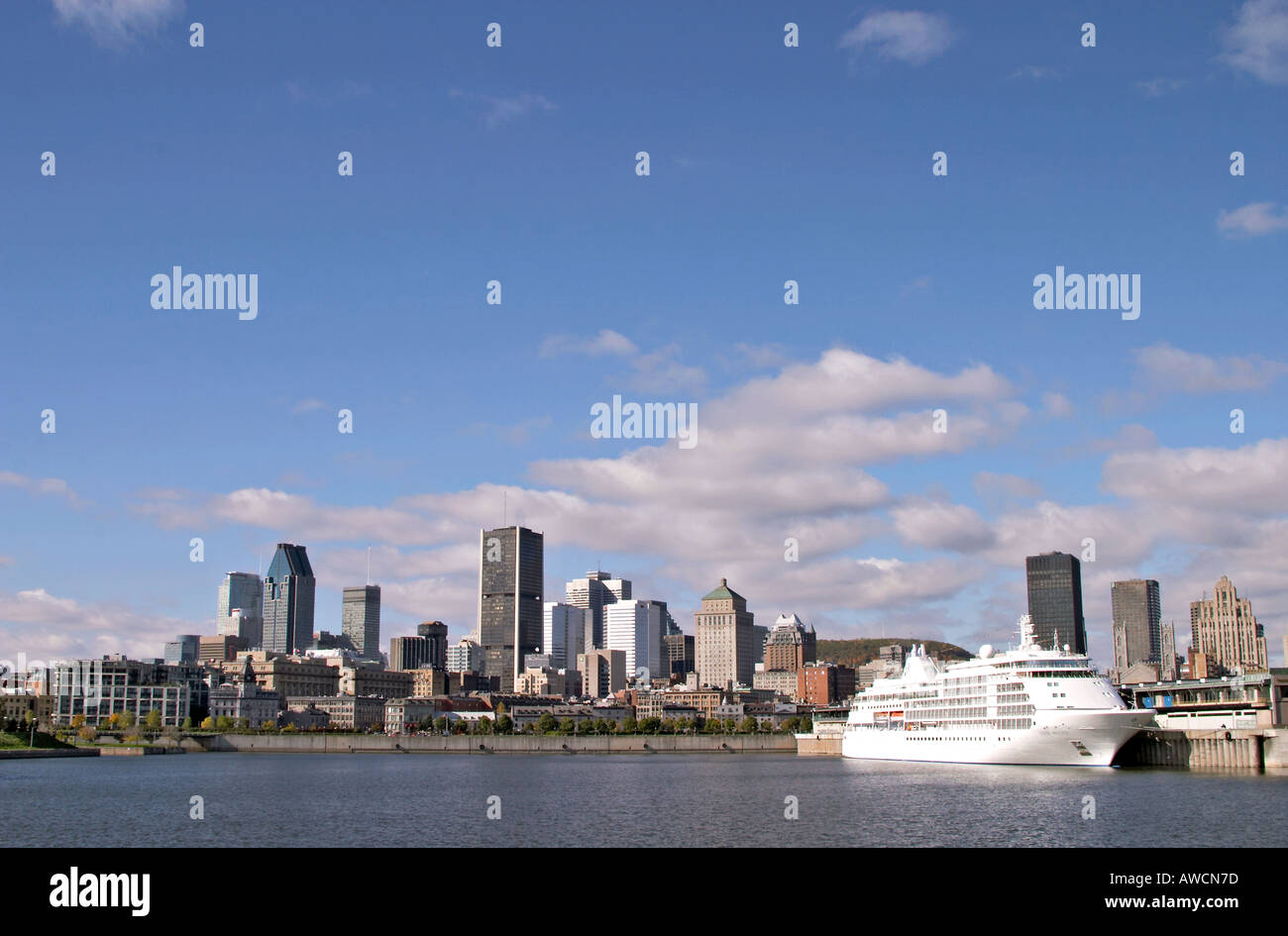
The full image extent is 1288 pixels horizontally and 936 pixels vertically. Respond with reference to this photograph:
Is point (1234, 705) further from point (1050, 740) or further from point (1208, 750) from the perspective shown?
point (1050, 740)

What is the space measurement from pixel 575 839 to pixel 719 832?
25.3 ft

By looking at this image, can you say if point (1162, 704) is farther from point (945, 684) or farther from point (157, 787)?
point (157, 787)

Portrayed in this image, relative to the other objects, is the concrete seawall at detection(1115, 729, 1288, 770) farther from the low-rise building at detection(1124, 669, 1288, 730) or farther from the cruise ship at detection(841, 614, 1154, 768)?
the cruise ship at detection(841, 614, 1154, 768)

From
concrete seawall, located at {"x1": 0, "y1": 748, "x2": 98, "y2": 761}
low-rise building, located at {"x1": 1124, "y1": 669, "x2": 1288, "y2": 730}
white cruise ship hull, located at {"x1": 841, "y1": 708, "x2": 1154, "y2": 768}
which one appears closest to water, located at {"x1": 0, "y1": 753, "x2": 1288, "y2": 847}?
white cruise ship hull, located at {"x1": 841, "y1": 708, "x2": 1154, "y2": 768}

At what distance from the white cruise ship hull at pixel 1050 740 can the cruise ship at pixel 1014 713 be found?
0.31 feet

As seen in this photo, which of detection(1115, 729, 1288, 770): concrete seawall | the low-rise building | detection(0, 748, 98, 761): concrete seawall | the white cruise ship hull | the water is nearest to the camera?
the water

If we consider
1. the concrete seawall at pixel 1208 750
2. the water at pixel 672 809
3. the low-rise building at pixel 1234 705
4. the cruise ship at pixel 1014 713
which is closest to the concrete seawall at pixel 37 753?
the water at pixel 672 809

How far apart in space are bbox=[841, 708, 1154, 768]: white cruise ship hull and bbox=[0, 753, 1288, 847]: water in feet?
15.5

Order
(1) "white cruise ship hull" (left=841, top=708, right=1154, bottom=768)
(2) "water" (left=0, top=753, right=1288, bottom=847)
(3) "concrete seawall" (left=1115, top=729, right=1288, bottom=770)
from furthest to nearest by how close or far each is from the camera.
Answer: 1. (1) "white cruise ship hull" (left=841, top=708, right=1154, bottom=768)
2. (3) "concrete seawall" (left=1115, top=729, right=1288, bottom=770)
3. (2) "water" (left=0, top=753, right=1288, bottom=847)

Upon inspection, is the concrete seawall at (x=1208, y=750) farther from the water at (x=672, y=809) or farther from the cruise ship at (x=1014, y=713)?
the water at (x=672, y=809)

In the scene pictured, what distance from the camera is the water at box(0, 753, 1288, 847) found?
5734 centimetres
